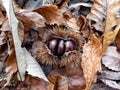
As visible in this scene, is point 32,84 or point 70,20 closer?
point 32,84

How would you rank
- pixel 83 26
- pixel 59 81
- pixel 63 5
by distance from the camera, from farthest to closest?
1. pixel 63 5
2. pixel 83 26
3. pixel 59 81

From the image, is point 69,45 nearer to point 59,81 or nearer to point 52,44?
point 52,44

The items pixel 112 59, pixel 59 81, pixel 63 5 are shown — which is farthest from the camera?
pixel 63 5

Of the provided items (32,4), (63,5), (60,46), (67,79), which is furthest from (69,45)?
(32,4)

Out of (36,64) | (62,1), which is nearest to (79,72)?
(36,64)

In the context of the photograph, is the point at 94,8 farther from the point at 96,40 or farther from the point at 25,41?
the point at 25,41

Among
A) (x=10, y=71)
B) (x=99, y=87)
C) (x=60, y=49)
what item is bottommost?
(x=99, y=87)

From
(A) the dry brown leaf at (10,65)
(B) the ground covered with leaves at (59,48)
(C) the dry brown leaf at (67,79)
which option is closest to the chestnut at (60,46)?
(B) the ground covered with leaves at (59,48)
